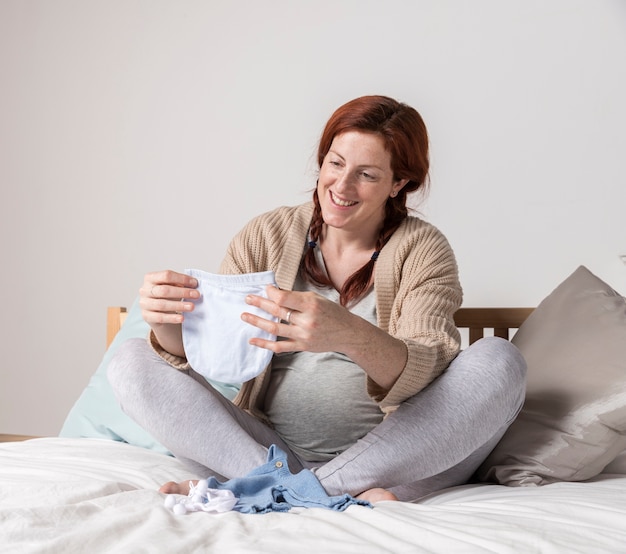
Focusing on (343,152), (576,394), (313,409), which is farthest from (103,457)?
(576,394)

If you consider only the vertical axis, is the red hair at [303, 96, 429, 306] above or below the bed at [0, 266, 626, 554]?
above

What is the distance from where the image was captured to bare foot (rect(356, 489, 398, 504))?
1.16 m

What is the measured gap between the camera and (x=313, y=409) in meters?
1.43

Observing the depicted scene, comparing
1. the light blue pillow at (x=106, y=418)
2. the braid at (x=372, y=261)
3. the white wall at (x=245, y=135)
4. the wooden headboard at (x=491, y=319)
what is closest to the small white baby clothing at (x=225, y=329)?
the braid at (x=372, y=261)

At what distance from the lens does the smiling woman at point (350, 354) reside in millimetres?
1192

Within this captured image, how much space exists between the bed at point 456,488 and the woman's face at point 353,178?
42 cm

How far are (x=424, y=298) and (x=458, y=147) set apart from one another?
2.58 ft

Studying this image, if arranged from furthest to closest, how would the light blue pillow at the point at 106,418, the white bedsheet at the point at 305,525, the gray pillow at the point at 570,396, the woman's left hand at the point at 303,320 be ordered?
1. the light blue pillow at the point at 106,418
2. the gray pillow at the point at 570,396
3. the woman's left hand at the point at 303,320
4. the white bedsheet at the point at 305,525

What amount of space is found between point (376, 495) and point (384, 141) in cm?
65

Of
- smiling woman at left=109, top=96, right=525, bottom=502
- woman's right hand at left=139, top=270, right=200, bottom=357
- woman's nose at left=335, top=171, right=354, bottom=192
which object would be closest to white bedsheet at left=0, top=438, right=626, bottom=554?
smiling woman at left=109, top=96, right=525, bottom=502

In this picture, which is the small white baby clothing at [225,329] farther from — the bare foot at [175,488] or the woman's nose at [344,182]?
the woman's nose at [344,182]

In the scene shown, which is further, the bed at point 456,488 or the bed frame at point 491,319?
the bed frame at point 491,319

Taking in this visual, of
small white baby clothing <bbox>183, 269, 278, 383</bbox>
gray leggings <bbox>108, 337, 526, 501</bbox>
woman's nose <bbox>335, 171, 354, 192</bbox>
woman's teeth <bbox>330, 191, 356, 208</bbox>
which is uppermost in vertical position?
woman's nose <bbox>335, 171, 354, 192</bbox>

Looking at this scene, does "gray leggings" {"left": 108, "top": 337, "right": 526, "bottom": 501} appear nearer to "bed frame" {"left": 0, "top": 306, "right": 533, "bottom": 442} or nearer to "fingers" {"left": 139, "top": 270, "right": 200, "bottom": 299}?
"fingers" {"left": 139, "top": 270, "right": 200, "bottom": 299}
